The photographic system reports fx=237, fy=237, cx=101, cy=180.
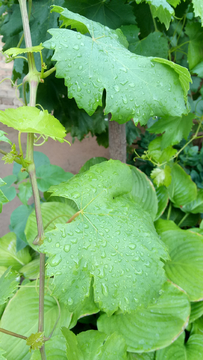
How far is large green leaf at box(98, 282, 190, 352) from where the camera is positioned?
2.10 feet

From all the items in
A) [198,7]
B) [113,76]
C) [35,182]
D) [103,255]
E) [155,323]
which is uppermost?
[198,7]

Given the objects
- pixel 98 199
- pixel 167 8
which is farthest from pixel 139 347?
pixel 167 8

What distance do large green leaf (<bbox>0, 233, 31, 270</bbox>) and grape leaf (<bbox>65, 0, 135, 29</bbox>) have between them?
853mm

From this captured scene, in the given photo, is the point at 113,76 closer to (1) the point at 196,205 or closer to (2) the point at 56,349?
(2) the point at 56,349

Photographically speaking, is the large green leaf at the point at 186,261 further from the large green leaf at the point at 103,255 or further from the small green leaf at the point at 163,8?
the small green leaf at the point at 163,8

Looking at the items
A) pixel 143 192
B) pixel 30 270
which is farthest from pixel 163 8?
pixel 30 270

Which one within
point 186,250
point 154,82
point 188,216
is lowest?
point 188,216

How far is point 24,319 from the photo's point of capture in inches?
28.0

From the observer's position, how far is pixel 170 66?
39cm

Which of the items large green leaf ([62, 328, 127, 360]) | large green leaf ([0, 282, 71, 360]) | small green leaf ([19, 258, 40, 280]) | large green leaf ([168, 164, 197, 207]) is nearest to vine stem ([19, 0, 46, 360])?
large green leaf ([62, 328, 127, 360])

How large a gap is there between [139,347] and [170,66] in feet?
2.24

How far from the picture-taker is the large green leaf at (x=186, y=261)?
0.74 m

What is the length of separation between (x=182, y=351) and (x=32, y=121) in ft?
2.54

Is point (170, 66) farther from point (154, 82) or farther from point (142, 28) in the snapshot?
point (142, 28)
